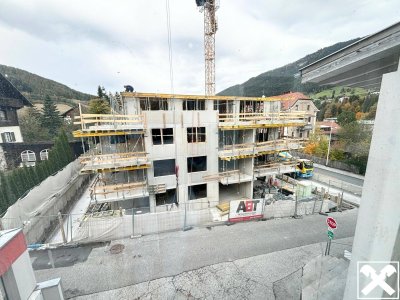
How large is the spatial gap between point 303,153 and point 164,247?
2979 centimetres

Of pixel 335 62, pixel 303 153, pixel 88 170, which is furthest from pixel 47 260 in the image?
pixel 303 153

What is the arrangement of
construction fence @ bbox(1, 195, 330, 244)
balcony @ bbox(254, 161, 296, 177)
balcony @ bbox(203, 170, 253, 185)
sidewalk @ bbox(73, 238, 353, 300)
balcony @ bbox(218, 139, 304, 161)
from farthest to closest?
balcony @ bbox(254, 161, 296, 177), balcony @ bbox(203, 170, 253, 185), balcony @ bbox(218, 139, 304, 161), construction fence @ bbox(1, 195, 330, 244), sidewalk @ bbox(73, 238, 353, 300)

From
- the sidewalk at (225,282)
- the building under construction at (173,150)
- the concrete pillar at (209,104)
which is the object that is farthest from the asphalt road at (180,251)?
the concrete pillar at (209,104)

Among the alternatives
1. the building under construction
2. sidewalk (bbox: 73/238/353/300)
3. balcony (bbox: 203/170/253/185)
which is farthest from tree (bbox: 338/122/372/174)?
sidewalk (bbox: 73/238/353/300)

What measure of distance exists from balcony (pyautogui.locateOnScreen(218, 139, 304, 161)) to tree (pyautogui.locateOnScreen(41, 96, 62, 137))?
41.8 m

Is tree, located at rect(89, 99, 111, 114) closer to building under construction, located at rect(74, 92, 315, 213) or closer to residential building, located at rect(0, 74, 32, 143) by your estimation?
residential building, located at rect(0, 74, 32, 143)

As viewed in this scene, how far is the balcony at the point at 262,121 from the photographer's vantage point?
13.8 metres

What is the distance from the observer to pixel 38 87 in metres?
52.2

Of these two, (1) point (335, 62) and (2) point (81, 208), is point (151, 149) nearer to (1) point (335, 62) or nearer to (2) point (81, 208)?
(2) point (81, 208)

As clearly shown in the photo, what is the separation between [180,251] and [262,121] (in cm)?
1171

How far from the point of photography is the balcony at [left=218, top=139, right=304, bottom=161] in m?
13.8

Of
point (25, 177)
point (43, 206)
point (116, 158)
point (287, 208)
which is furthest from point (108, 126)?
point (287, 208)

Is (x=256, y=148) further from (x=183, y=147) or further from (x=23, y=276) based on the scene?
(x=23, y=276)

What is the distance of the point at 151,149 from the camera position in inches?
496
